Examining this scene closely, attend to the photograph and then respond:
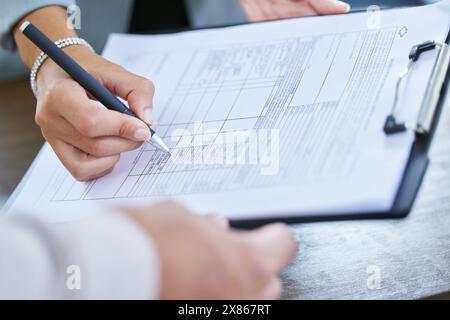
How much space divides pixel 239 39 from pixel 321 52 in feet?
0.23

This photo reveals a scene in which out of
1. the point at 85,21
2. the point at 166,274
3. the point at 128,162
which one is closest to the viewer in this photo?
the point at 166,274

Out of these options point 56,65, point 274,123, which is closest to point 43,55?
point 56,65

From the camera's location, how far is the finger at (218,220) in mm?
270

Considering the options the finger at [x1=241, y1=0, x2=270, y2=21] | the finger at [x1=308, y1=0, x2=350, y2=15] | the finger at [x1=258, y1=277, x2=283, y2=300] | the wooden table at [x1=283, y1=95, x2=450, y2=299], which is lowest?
the wooden table at [x1=283, y1=95, x2=450, y2=299]

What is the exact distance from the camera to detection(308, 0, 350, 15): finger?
1.37 ft

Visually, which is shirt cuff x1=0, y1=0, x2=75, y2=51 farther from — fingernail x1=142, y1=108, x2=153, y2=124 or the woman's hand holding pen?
fingernail x1=142, y1=108, x2=153, y2=124

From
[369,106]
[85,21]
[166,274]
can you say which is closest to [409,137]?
[369,106]

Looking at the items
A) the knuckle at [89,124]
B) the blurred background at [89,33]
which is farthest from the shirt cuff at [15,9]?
the knuckle at [89,124]

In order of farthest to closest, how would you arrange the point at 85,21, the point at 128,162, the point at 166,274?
1. the point at 85,21
2. the point at 128,162
3. the point at 166,274

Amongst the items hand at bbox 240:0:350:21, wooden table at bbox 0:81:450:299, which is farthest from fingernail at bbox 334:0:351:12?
wooden table at bbox 0:81:450:299

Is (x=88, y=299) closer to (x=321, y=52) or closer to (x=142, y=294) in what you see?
(x=142, y=294)

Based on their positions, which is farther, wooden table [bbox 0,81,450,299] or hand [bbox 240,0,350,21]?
hand [bbox 240,0,350,21]

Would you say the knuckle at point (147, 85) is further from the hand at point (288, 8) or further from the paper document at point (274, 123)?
the hand at point (288, 8)

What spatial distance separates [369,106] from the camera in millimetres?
330
